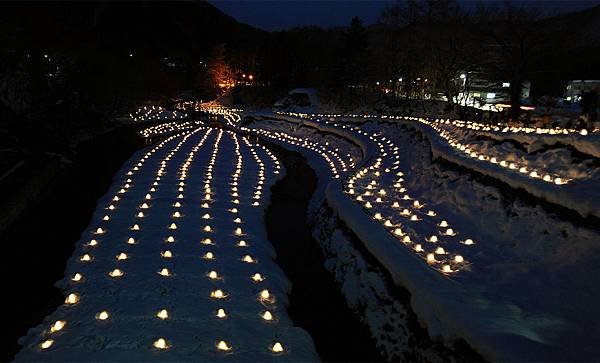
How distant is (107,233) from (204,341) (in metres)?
5.30

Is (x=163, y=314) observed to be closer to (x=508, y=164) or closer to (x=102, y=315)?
(x=102, y=315)

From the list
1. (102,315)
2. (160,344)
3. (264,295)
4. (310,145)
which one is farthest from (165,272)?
(310,145)

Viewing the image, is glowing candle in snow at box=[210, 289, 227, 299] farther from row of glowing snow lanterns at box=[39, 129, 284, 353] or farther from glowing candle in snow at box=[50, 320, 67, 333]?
glowing candle in snow at box=[50, 320, 67, 333]

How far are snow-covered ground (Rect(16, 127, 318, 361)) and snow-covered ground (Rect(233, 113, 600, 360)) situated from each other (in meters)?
2.16

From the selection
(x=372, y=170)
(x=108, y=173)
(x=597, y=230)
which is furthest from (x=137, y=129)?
(x=597, y=230)

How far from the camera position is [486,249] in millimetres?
7816

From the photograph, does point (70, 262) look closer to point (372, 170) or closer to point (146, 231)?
point (146, 231)

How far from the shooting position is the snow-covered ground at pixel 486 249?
5082mm

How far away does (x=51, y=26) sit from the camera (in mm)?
22109

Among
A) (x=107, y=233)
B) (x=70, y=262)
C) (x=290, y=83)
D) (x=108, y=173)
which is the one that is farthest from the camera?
(x=290, y=83)

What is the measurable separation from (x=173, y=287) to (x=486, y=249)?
5.79 m

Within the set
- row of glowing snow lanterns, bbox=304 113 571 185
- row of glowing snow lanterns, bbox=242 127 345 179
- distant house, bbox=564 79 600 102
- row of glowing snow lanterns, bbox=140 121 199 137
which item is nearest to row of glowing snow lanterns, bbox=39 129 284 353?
row of glowing snow lanterns, bbox=242 127 345 179

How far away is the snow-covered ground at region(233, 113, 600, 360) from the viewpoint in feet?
16.7

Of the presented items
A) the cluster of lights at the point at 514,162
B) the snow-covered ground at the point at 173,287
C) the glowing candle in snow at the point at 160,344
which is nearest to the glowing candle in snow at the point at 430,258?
the snow-covered ground at the point at 173,287
